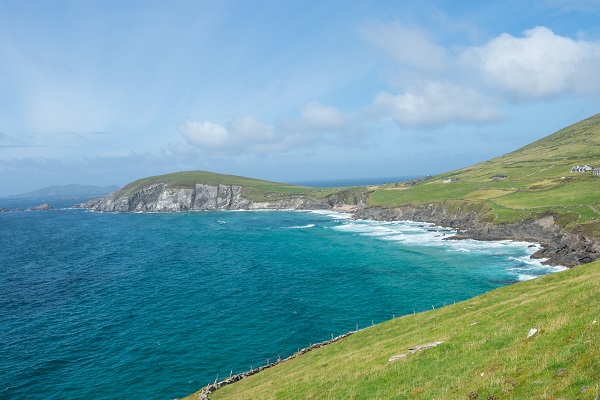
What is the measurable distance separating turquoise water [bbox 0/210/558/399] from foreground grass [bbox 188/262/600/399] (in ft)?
60.5

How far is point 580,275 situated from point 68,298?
332 feet

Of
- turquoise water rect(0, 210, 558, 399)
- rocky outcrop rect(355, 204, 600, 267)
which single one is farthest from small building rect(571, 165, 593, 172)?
turquoise water rect(0, 210, 558, 399)

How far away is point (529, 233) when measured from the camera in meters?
125

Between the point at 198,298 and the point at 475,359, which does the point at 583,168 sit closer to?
the point at 198,298

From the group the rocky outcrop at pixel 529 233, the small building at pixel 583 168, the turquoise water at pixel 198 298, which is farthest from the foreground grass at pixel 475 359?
the small building at pixel 583 168

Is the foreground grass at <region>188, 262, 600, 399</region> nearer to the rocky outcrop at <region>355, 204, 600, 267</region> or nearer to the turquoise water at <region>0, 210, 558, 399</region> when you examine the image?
the turquoise water at <region>0, 210, 558, 399</region>

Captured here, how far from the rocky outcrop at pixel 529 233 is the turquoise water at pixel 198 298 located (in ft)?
22.9

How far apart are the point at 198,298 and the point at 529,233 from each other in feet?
361

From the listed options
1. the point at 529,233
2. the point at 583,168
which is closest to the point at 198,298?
the point at 529,233

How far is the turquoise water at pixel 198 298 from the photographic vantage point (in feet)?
185

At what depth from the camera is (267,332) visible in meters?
66.1

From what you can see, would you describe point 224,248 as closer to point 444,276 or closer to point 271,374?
point 444,276

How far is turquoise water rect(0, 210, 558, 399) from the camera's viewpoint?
2222 inches

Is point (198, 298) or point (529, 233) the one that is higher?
point (529, 233)
